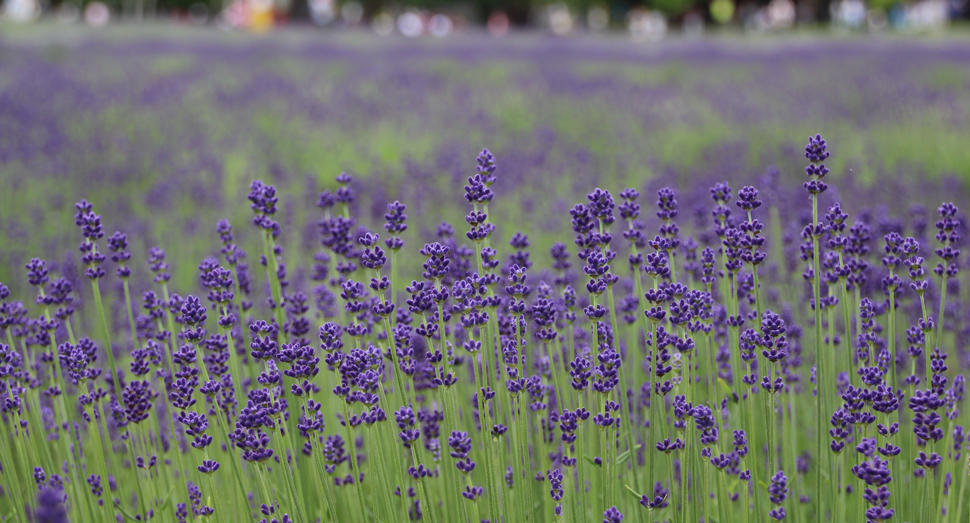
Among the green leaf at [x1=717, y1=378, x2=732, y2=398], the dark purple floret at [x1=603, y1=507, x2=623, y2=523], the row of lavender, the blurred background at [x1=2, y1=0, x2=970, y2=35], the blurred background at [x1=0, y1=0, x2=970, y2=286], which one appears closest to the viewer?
the dark purple floret at [x1=603, y1=507, x2=623, y2=523]

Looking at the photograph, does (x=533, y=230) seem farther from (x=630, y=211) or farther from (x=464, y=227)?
(x=630, y=211)

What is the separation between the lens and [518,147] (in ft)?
23.9

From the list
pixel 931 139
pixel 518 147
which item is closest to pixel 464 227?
pixel 518 147

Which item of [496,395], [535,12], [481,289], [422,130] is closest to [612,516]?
[481,289]

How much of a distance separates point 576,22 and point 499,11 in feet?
15.2

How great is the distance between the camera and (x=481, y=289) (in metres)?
1.49

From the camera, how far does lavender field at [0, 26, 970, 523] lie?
1526 mm

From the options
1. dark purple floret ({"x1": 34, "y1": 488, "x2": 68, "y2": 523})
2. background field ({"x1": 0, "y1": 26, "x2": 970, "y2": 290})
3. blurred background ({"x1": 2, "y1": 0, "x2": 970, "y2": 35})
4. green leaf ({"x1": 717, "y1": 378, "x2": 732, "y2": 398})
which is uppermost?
blurred background ({"x1": 2, "y1": 0, "x2": 970, "y2": 35})

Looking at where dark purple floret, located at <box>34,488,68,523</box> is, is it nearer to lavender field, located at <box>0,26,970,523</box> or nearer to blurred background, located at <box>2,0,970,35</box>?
lavender field, located at <box>0,26,970,523</box>

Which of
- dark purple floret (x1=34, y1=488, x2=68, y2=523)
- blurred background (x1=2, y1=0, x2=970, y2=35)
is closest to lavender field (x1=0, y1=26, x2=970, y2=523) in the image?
dark purple floret (x1=34, y1=488, x2=68, y2=523)

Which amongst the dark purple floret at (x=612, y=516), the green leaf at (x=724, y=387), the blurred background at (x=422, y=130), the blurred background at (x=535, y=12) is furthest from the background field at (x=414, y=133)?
the blurred background at (x=535, y=12)

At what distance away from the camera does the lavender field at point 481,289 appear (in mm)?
1526

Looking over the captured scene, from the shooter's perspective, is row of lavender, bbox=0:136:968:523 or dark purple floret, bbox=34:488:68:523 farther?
row of lavender, bbox=0:136:968:523

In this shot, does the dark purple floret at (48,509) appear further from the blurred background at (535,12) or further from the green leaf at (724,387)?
the blurred background at (535,12)
